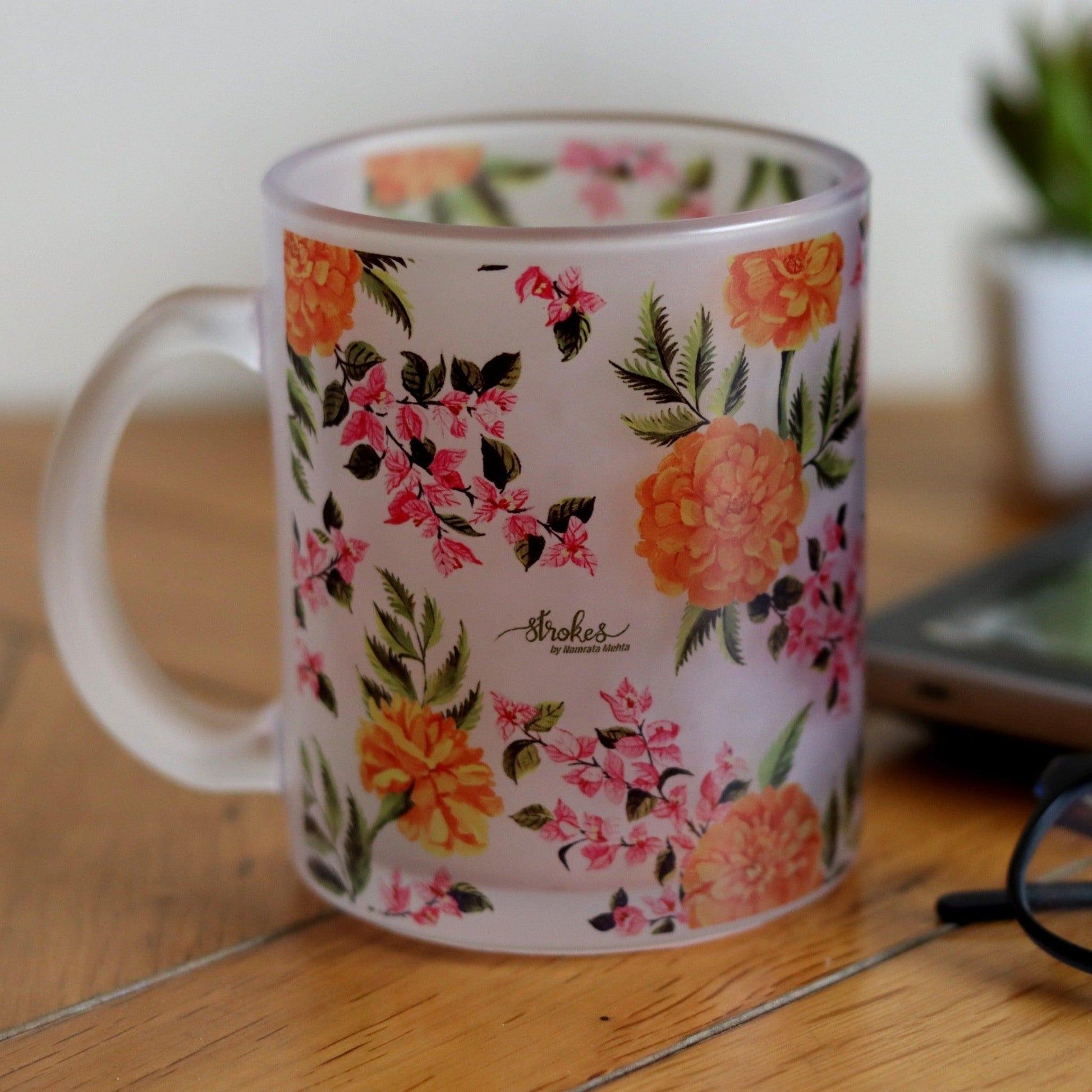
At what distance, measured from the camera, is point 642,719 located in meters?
0.31

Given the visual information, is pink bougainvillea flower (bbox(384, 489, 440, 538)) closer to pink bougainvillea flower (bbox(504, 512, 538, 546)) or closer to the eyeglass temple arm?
Answer: pink bougainvillea flower (bbox(504, 512, 538, 546))

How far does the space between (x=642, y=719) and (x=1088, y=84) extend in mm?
482

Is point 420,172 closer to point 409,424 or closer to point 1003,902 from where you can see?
point 409,424

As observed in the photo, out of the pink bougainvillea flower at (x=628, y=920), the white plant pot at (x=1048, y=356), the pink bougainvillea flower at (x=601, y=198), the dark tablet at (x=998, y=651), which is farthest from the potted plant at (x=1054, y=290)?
the pink bougainvillea flower at (x=628, y=920)

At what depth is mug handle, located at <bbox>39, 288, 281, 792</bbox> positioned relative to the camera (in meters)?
0.34

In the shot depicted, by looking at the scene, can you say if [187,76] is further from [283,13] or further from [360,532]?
[360,532]

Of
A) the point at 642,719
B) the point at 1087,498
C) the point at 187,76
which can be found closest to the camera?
the point at 642,719

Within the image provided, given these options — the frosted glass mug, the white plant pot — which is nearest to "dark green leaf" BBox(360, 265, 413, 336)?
the frosted glass mug

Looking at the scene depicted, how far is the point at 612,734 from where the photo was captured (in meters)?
0.31

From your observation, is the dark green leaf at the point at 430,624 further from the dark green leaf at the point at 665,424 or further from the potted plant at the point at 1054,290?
the potted plant at the point at 1054,290

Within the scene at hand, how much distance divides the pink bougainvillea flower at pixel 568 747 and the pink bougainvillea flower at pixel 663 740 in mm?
12

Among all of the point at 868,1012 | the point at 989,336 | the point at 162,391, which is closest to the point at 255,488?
the point at 162,391

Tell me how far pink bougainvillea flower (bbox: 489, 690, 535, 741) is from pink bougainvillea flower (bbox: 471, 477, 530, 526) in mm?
35

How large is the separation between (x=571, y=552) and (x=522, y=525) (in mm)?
11
